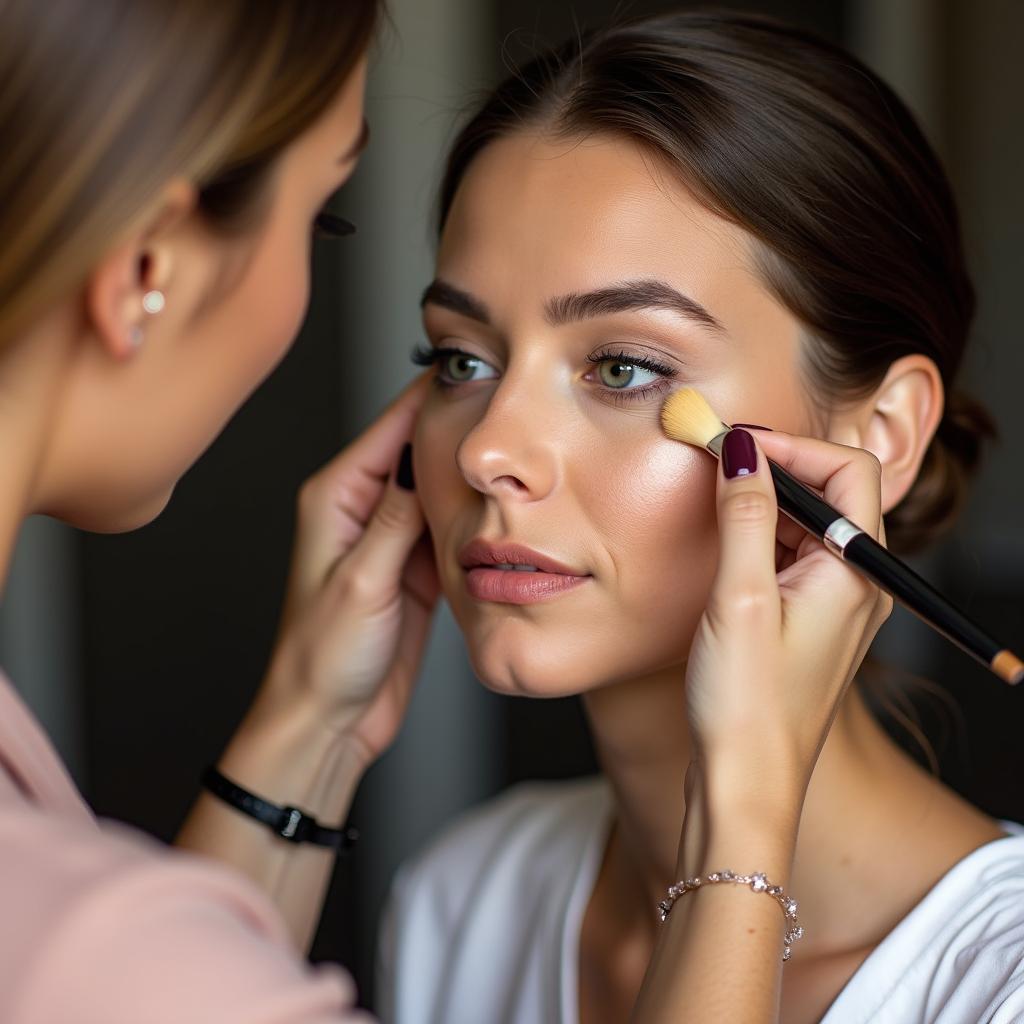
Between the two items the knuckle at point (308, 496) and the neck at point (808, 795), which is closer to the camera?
the neck at point (808, 795)

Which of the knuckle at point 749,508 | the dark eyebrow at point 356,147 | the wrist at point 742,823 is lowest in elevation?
the wrist at point 742,823

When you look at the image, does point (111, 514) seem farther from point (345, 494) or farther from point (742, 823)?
point (345, 494)

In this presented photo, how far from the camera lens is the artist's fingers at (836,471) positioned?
3.43ft

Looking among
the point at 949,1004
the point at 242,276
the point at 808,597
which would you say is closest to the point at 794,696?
the point at 808,597

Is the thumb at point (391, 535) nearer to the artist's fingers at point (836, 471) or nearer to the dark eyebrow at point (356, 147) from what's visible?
the artist's fingers at point (836, 471)

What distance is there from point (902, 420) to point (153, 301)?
2.52 feet

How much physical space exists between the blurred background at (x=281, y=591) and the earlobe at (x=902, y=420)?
1551mm

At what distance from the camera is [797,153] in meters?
1.18

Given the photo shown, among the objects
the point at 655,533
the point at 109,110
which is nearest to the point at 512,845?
the point at 655,533

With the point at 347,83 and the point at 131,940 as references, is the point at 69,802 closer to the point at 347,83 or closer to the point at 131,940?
the point at 131,940

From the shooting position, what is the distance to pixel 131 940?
570 mm

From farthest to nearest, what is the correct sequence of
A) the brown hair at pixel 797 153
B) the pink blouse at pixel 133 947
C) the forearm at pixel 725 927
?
the brown hair at pixel 797 153 → the forearm at pixel 725 927 → the pink blouse at pixel 133 947

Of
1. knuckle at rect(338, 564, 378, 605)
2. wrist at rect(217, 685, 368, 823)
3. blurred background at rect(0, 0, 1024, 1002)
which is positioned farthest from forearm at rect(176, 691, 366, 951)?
blurred background at rect(0, 0, 1024, 1002)

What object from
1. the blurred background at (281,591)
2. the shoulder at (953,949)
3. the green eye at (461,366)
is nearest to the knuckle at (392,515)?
the green eye at (461,366)
